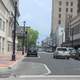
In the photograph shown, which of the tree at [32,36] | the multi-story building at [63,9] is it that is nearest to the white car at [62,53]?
the tree at [32,36]

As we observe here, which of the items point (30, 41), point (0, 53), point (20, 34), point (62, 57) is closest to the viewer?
point (62, 57)

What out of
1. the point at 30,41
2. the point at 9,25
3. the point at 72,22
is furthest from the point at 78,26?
the point at 30,41

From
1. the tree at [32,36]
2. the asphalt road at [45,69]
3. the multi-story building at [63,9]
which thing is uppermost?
the multi-story building at [63,9]

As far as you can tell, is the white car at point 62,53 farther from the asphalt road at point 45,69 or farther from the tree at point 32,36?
the tree at point 32,36

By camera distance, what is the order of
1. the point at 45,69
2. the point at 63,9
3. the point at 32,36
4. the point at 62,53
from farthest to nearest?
the point at 63,9
the point at 32,36
the point at 62,53
the point at 45,69

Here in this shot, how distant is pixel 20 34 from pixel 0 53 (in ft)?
172

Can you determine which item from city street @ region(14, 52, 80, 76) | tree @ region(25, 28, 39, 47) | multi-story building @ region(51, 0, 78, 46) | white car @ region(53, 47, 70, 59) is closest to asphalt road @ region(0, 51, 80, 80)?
city street @ region(14, 52, 80, 76)

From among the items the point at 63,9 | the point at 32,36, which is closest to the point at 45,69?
the point at 32,36

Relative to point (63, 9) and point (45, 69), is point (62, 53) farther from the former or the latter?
point (63, 9)

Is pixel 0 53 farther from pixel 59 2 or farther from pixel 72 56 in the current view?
pixel 59 2

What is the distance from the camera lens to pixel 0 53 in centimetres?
5791

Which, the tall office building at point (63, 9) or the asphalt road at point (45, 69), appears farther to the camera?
the tall office building at point (63, 9)

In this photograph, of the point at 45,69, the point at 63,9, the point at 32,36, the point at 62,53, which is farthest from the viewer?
the point at 63,9

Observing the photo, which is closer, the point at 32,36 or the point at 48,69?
the point at 48,69
